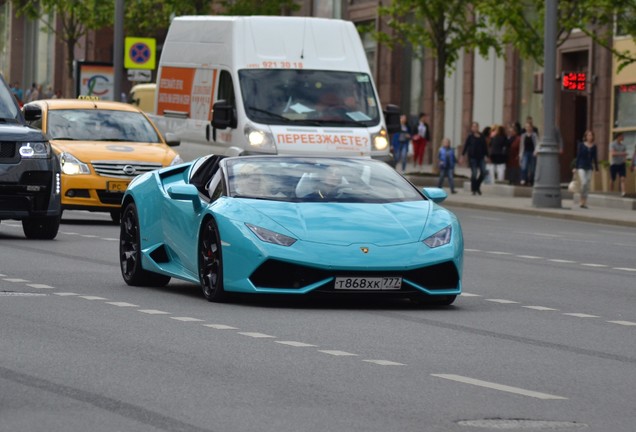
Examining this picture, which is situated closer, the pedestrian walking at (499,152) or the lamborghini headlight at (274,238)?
the lamborghini headlight at (274,238)

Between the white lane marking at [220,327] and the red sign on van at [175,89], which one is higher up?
the red sign on van at [175,89]

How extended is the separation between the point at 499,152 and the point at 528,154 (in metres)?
1.28

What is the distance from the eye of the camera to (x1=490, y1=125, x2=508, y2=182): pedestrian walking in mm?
46672

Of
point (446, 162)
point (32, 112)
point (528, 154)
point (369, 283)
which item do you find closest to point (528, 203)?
point (446, 162)

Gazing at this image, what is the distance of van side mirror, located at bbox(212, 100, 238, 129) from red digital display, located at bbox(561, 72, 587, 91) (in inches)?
488

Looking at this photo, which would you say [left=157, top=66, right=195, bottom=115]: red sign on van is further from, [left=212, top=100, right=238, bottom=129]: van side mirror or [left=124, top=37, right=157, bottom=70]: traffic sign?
[left=124, top=37, right=157, bottom=70]: traffic sign

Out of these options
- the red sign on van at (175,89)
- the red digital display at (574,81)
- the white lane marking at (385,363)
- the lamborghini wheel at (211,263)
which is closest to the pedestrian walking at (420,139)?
the red digital display at (574,81)

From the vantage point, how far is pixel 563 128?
2055 inches

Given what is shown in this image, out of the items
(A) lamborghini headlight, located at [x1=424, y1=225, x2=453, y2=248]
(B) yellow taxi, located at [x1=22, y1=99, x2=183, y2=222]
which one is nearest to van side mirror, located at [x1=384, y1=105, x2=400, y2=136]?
(B) yellow taxi, located at [x1=22, y1=99, x2=183, y2=222]

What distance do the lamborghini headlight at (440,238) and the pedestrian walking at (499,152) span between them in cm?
3276

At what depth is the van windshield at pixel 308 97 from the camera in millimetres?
28234

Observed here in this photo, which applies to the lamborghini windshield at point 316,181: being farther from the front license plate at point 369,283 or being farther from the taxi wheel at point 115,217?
the taxi wheel at point 115,217

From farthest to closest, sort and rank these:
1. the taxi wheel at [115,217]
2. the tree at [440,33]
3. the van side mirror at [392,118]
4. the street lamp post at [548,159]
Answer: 1. the tree at [440,33]
2. the street lamp post at [548,159]
3. the van side mirror at [392,118]
4. the taxi wheel at [115,217]

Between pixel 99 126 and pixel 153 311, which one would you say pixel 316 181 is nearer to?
pixel 153 311
